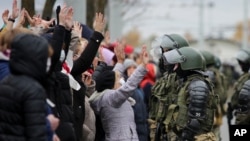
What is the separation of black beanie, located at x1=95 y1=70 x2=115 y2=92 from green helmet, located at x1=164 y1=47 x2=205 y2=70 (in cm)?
87

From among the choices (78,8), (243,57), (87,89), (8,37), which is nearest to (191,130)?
(87,89)

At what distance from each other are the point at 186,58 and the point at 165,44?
2.49 ft

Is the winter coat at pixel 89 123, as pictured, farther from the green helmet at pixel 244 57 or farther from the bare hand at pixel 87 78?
the green helmet at pixel 244 57

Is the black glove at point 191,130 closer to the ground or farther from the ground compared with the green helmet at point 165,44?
closer to the ground

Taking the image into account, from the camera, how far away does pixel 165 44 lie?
11.0 metres

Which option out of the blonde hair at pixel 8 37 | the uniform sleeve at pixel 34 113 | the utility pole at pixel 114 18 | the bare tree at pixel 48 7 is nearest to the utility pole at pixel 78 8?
the bare tree at pixel 48 7

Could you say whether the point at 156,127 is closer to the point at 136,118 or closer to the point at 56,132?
the point at 136,118

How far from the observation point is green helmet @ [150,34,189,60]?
1099cm

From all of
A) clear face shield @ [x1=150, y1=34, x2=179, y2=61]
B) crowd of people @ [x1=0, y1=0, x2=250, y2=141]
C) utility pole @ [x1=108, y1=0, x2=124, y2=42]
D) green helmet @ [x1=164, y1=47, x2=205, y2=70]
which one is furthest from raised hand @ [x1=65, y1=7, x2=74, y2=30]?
utility pole @ [x1=108, y1=0, x2=124, y2=42]

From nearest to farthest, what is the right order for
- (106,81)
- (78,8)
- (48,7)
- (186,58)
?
(106,81)
(186,58)
(78,8)
(48,7)

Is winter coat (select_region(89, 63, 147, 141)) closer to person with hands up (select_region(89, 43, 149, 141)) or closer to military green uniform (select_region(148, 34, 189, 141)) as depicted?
person with hands up (select_region(89, 43, 149, 141))

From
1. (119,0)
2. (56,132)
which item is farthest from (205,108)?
(119,0)

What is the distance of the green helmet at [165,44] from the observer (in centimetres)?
1099

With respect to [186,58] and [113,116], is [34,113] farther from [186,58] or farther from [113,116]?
[186,58]
